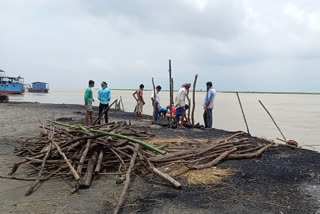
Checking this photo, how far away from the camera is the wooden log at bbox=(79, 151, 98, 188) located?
12.3ft

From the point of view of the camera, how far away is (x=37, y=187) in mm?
3842

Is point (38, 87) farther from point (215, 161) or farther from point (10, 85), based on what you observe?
→ point (215, 161)

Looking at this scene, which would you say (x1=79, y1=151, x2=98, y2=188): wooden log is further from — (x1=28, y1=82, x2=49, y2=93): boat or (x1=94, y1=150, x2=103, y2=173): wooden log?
(x1=28, y1=82, x2=49, y2=93): boat

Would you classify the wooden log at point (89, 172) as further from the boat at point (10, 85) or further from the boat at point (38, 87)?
the boat at point (38, 87)

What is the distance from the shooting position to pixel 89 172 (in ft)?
13.3

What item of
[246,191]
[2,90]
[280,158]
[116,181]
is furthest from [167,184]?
[2,90]

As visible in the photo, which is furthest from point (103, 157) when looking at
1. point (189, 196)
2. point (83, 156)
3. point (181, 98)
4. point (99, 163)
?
point (181, 98)

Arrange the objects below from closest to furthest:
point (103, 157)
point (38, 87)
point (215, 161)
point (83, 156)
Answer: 1. point (83, 156)
2. point (103, 157)
3. point (215, 161)
4. point (38, 87)

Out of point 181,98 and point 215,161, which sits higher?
point 181,98

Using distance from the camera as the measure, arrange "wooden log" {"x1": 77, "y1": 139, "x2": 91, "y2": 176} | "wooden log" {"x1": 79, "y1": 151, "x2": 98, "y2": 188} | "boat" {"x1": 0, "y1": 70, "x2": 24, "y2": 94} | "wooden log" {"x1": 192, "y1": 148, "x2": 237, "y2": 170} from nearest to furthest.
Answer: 1. "wooden log" {"x1": 79, "y1": 151, "x2": 98, "y2": 188}
2. "wooden log" {"x1": 77, "y1": 139, "x2": 91, "y2": 176}
3. "wooden log" {"x1": 192, "y1": 148, "x2": 237, "y2": 170}
4. "boat" {"x1": 0, "y1": 70, "x2": 24, "y2": 94}

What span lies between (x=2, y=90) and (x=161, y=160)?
43138mm

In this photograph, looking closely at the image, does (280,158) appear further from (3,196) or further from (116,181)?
(3,196)

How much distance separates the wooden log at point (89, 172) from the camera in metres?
3.76

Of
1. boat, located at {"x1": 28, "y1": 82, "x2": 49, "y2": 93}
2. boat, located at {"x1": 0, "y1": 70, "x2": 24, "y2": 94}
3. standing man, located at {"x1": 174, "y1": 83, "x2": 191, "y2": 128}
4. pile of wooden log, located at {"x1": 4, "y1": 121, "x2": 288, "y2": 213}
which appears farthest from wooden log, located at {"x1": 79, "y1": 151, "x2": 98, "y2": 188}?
boat, located at {"x1": 28, "y1": 82, "x2": 49, "y2": 93}
